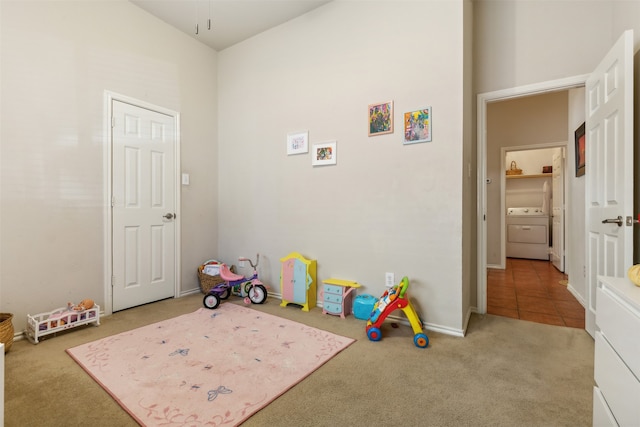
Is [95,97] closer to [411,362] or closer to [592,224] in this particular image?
[411,362]

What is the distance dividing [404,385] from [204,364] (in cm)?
119

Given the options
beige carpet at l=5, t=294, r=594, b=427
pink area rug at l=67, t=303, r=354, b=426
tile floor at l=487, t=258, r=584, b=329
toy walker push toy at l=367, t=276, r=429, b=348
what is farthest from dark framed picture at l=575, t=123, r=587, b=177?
pink area rug at l=67, t=303, r=354, b=426

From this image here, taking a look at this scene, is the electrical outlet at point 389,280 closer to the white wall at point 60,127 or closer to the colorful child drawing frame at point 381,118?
the colorful child drawing frame at point 381,118

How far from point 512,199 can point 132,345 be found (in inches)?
283

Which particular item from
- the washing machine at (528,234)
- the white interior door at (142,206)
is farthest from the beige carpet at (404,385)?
the washing machine at (528,234)

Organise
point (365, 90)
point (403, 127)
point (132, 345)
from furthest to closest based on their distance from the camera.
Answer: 1. point (365, 90)
2. point (403, 127)
3. point (132, 345)

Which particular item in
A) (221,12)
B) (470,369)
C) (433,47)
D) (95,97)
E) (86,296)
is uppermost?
(221,12)

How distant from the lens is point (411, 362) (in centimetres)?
191

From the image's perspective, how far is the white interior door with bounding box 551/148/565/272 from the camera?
4.82 metres

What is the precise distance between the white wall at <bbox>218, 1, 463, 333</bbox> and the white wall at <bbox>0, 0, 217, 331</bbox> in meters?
1.10

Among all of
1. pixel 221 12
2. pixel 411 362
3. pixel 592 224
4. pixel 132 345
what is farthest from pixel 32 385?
pixel 592 224

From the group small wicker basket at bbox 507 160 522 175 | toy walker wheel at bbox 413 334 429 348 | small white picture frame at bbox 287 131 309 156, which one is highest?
small wicker basket at bbox 507 160 522 175

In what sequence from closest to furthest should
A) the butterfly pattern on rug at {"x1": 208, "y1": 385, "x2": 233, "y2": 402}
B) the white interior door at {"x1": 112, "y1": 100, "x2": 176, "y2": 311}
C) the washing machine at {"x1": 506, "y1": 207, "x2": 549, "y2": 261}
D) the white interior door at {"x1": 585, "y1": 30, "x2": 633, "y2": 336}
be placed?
the butterfly pattern on rug at {"x1": 208, "y1": 385, "x2": 233, "y2": 402}
the white interior door at {"x1": 585, "y1": 30, "x2": 633, "y2": 336}
the white interior door at {"x1": 112, "y1": 100, "x2": 176, "y2": 311}
the washing machine at {"x1": 506, "y1": 207, "x2": 549, "y2": 261}

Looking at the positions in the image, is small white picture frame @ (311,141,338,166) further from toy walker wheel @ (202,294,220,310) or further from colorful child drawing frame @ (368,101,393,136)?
toy walker wheel @ (202,294,220,310)
